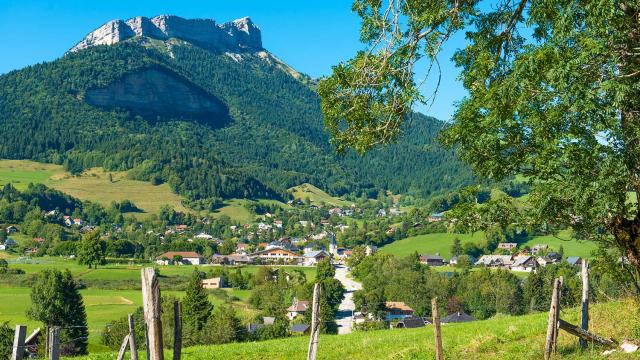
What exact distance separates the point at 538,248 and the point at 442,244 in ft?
60.9

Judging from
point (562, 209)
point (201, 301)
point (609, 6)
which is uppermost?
point (609, 6)

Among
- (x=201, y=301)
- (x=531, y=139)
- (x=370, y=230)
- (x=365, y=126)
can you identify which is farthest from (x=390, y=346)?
(x=370, y=230)

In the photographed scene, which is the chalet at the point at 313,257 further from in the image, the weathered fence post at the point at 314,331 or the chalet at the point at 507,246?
the weathered fence post at the point at 314,331

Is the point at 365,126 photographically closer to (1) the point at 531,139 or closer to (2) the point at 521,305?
(1) the point at 531,139

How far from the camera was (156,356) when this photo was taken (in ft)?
21.7

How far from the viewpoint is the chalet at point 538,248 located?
11862cm

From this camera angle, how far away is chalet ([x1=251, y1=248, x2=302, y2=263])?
148900 mm

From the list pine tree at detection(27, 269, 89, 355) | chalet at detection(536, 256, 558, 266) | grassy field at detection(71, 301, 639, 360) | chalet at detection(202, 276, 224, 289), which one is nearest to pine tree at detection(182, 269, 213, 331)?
pine tree at detection(27, 269, 89, 355)

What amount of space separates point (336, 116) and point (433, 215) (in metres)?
174

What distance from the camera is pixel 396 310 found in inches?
2968

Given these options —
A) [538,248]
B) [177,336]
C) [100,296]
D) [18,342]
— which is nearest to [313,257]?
[538,248]

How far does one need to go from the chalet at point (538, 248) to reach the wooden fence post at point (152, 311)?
118411 millimetres

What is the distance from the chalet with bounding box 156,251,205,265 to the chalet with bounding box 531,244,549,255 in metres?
66.0

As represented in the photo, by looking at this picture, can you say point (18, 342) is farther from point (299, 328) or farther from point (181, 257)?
point (181, 257)
